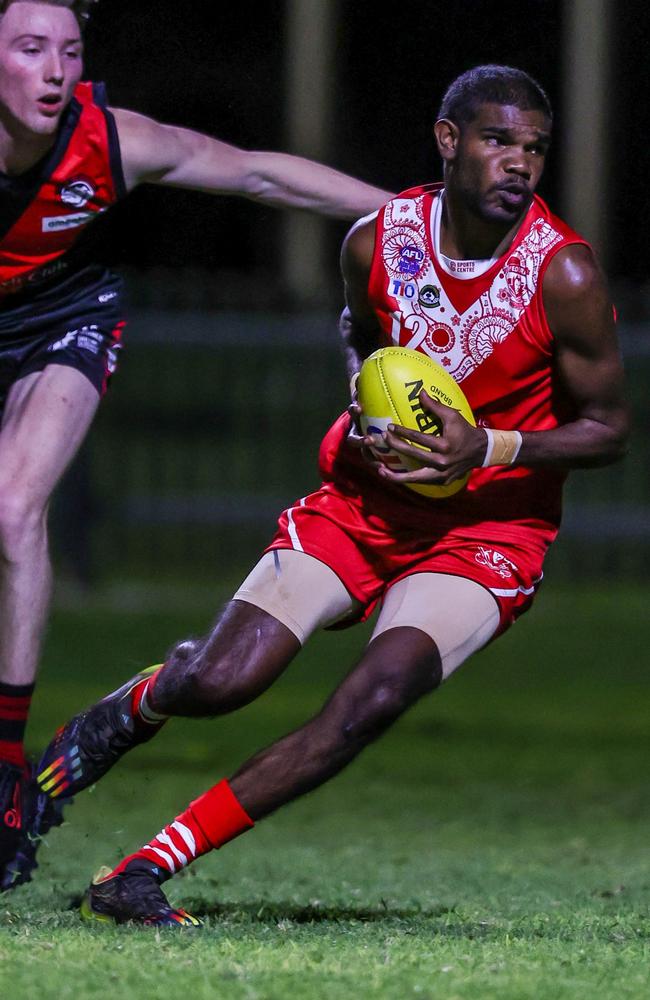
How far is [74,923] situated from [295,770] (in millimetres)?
823

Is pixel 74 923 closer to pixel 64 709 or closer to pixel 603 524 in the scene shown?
pixel 64 709

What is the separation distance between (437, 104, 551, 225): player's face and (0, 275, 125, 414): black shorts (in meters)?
1.61

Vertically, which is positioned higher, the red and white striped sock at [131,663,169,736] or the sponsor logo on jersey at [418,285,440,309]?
the sponsor logo on jersey at [418,285,440,309]

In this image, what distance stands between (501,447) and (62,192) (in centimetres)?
183

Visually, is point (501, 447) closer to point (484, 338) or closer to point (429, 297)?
point (484, 338)

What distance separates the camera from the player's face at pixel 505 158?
5.46 meters

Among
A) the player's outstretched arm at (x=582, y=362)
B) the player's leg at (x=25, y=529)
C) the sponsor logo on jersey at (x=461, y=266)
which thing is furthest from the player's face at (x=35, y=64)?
the player's outstretched arm at (x=582, y=362)

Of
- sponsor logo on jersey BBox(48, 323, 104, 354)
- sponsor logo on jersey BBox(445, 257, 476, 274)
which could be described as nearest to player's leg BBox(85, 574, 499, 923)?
sponsor logo on jersey BBox(445, 257, 476, 274)

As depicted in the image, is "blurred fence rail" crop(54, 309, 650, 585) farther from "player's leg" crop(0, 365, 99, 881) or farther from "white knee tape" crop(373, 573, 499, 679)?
"white knee tape" crop(373, 573, 499, 679)

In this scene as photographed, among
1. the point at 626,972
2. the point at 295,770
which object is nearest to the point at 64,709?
the point at 295,770

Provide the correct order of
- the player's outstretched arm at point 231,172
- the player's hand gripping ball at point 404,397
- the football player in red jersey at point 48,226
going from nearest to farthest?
the player's hand gripping ball at point 404,397
the football player in red jersey at point 48,226
the player's outstretched arm at point 231,172

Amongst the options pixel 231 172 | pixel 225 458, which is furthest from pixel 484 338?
pixel 225 458

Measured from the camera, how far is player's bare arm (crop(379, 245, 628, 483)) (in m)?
5.29

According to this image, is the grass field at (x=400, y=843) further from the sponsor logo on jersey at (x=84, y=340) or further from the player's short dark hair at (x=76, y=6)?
the player's short dark hair at (x=76, y=6)
